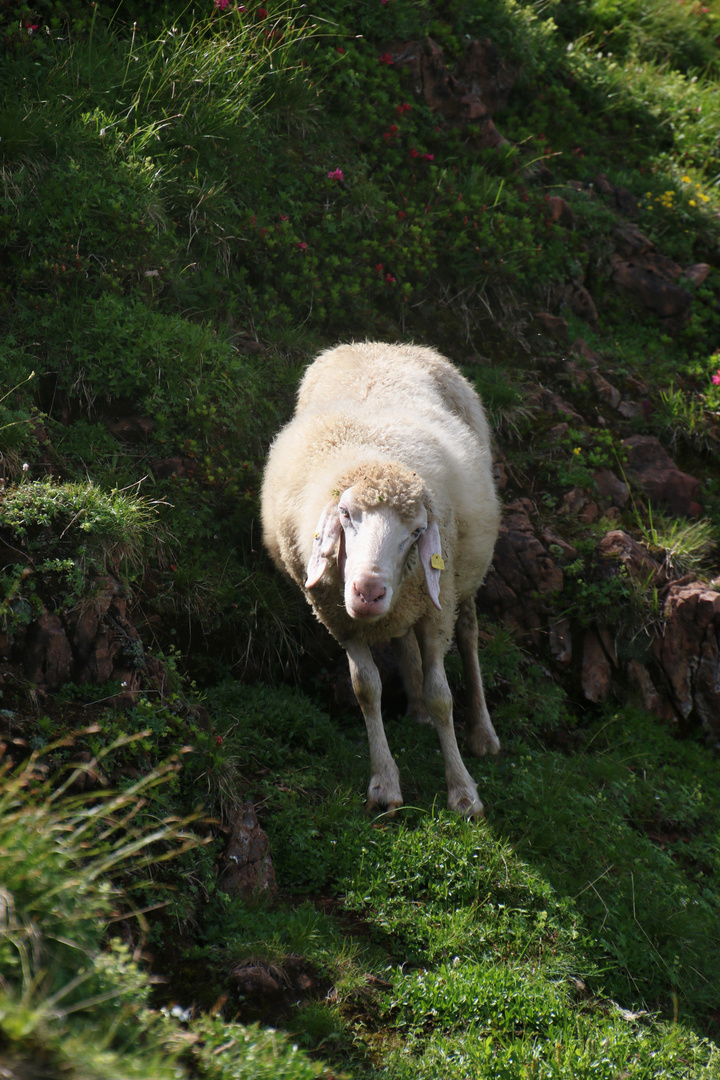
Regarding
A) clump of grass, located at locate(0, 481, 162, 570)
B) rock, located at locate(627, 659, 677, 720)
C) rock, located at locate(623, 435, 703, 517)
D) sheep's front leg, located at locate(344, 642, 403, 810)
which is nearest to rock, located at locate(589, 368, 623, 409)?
rock, located at locate(623, 435, 703, 517)

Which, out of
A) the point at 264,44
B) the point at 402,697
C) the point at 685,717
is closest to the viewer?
the point at 402,697

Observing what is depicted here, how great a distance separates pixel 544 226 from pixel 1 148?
5.09 m

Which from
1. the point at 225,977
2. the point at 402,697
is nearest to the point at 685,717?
the point at 402,697

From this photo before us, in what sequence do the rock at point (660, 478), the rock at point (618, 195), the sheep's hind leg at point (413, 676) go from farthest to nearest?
the rock at point (618, 195) < the rock at point (660, 478) < the sheep's hind leg at point (413, 676)

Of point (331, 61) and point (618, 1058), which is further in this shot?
point (331, 61)

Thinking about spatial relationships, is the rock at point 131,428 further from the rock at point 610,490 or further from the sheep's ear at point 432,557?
the rock at point 610,490

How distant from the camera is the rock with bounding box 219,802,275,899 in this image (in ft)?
11.9

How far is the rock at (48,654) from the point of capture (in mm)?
3693

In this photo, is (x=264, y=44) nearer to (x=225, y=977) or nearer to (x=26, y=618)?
(x=26, y=618)

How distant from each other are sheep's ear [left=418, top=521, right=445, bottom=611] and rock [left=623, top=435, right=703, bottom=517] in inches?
137

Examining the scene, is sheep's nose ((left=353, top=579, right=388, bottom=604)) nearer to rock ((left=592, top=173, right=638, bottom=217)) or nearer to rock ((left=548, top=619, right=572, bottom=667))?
rock ((left=548, top=619, right=572, bottom=667))

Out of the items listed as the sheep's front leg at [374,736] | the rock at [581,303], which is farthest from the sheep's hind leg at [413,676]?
the rock at [581,303]

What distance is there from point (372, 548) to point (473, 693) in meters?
1.72

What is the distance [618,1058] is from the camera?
3.16m
